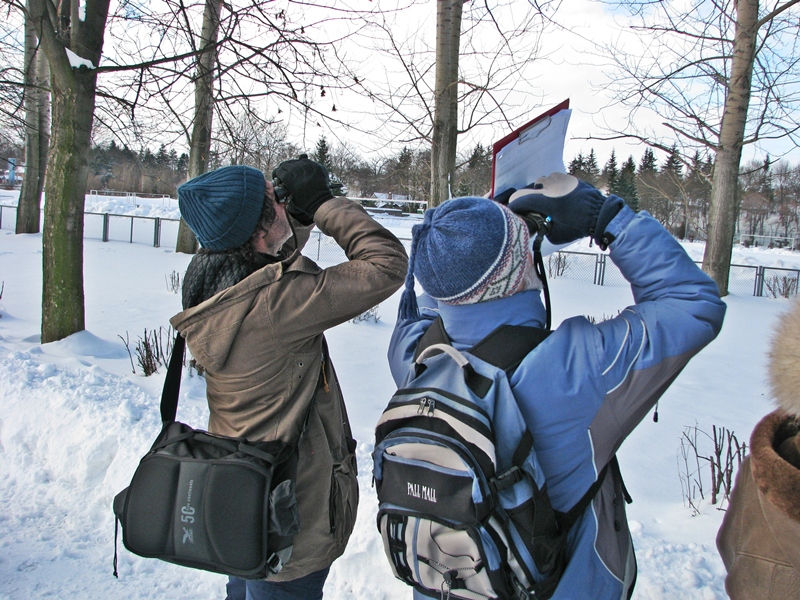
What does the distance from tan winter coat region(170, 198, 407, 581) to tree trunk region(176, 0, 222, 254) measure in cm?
274

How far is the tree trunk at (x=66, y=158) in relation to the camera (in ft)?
17.5

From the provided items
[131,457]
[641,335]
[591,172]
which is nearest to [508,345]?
[641,335]

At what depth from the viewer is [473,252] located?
126 cm

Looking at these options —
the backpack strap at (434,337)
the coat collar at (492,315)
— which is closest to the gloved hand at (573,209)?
the coat collar at (492,315)

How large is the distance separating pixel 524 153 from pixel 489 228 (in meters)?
0.47

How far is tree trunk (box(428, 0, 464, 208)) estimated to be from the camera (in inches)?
175

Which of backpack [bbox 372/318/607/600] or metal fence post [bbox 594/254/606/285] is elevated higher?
metal fence post [bbox 594/254/606/285]

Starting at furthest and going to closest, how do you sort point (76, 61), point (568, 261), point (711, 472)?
point (568, 261) < point (76, 61) < point (711, 472)

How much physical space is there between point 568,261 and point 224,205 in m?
16.7

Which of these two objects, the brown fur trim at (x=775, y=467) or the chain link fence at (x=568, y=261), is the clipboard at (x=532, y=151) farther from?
the chain link fence at (x=568, y=261)

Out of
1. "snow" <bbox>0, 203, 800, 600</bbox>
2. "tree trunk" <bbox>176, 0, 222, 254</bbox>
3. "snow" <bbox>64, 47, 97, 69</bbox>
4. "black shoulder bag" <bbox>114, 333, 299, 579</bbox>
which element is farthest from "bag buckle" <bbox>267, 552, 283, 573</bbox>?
"snow" <bbox>64, 47, 97, 69</bbox>

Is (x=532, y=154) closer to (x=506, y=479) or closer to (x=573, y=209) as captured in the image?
(x=573, y=209)

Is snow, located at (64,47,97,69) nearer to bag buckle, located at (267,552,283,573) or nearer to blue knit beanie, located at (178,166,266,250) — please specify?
blue knit beanie, located at (178,166,266,250)

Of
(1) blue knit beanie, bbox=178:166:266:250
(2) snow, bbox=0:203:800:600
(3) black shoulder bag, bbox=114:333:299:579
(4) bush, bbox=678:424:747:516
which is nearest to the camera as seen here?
(3) black shoulder bag, bbox=114:333:299:579
